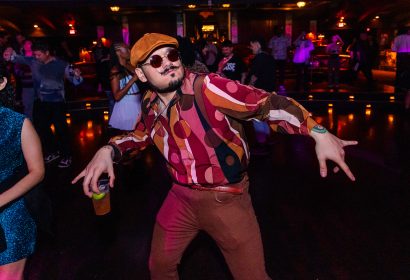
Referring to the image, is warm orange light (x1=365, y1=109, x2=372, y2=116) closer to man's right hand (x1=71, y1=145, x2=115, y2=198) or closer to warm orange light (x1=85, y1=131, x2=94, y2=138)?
warm orange light (x1=85, y1=131, x2=94, y2=138)

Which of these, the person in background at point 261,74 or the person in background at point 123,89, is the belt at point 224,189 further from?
the person in background at point 261,74

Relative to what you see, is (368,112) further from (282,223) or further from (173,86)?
(173,86)

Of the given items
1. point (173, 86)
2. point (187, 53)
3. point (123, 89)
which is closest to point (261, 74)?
point (123, 89)

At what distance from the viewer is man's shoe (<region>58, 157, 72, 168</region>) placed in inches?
246

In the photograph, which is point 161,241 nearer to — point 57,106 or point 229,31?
point 57,106

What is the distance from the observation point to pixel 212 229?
2.23 metres

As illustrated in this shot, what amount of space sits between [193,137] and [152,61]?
0.43 metres

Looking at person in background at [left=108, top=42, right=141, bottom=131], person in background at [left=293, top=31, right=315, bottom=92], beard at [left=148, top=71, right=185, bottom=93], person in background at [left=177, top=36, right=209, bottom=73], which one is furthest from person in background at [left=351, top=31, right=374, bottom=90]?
beard at [left=148, top=71, right=185, bottom=93]

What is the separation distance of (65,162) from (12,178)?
Result: 4.36 m

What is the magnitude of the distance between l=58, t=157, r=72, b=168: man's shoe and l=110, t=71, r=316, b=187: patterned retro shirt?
166 inches

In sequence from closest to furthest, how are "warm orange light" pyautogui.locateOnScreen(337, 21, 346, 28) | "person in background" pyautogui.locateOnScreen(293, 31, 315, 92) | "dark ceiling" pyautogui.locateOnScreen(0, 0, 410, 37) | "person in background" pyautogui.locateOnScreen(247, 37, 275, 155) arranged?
1. "person in background" pyautogui.locateOnScreen(247, 37, 275, 155)
2. "person in background" pyautogui.locateOnScreen(293, 31, 315, 92)
3. "dark ceiling" pyautogui.locateOnScreen(0, 0, 410, 37)
4. "warm orange light" pyautogui.locateOnScreen(337, 21, 346, 28)

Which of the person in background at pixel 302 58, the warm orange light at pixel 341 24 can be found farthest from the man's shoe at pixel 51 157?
the warm orange light at pixel 341 24

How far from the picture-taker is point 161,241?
2311mm

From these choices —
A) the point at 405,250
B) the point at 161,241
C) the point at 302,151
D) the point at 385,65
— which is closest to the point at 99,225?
the point at 161,241
